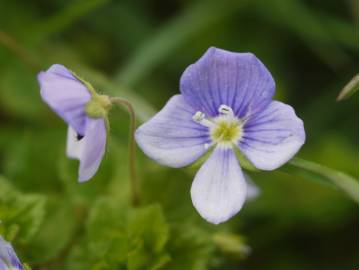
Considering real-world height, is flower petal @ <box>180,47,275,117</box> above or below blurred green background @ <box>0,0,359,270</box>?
above

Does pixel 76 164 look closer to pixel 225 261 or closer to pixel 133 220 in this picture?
pixel 133 220

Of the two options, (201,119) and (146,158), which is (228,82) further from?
(146,158)

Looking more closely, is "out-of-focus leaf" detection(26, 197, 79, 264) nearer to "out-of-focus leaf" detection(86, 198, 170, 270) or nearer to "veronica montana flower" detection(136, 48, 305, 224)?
"out-of-focus leaf" detection(86, 198, 170, 270)

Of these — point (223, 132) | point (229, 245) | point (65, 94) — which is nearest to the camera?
point (65, 94)

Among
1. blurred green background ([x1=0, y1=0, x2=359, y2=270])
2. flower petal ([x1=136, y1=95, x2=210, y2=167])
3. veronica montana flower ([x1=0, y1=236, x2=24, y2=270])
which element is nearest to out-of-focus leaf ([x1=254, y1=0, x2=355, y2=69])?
blurred green background ([x1=0, y1=0, x2=359, y2=270])

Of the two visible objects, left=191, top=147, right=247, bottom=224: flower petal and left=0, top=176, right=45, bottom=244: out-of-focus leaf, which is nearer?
left=191, top=147, right=247, bottom=224: flower petal

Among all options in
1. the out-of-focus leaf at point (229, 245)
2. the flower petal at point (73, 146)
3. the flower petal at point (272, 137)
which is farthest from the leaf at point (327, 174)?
the flower petal at point (73, 146)

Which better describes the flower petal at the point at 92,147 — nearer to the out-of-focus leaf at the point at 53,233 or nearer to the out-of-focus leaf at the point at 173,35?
the out-of-focus leaf at the point at 53,233

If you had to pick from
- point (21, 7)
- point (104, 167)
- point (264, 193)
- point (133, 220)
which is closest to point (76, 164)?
point (104, 167)

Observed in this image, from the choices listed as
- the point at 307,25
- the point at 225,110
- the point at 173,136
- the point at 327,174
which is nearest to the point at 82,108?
the point at 173,136
